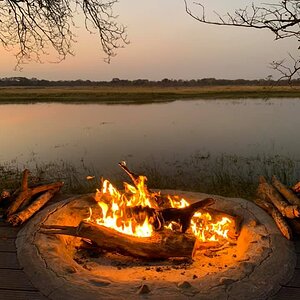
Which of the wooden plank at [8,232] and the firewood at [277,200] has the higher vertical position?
the firewood at [277,200]

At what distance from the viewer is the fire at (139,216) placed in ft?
16.2

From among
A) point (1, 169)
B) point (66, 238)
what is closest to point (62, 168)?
point (1, 169)

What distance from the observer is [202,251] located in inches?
193

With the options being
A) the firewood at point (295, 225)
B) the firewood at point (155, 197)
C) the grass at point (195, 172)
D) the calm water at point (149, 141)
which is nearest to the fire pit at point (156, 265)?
the firewood at point (295, 225)

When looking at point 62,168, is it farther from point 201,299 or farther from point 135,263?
point 201,299

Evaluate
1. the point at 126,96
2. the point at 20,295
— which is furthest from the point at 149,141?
the point at 126,96

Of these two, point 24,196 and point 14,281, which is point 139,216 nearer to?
point 14,281

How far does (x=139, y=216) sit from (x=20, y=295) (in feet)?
5.86

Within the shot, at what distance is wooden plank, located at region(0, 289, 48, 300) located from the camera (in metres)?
3.66

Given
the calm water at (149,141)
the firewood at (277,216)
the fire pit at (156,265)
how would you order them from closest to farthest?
the fire pit at (156,265) → the firewood at (277,216) → the calm water at (149,141)

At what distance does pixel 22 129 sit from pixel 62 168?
13.1 metres

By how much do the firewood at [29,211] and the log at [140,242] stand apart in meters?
0.91

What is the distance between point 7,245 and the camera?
473 cm

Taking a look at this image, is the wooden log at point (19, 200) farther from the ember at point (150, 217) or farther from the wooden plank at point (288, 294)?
the wooden plank at point (288, 294)
